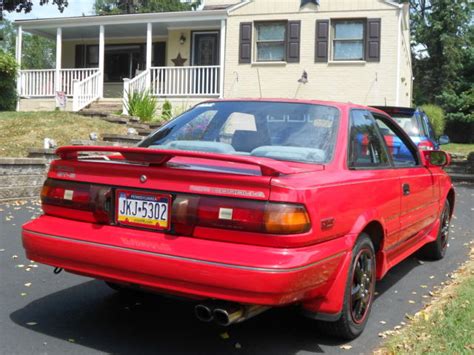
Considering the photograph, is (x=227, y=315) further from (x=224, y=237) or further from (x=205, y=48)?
(x=205, y=48)

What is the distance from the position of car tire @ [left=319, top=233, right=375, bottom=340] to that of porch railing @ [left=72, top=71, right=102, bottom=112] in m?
15.2

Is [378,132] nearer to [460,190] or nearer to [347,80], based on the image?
[460,190]

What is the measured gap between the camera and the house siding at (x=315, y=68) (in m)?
16.9

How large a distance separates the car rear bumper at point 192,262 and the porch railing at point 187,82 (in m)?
15.2

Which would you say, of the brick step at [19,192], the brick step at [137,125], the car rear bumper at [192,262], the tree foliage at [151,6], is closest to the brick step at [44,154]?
the brick step at [19,192]

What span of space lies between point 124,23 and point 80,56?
4.15 metres

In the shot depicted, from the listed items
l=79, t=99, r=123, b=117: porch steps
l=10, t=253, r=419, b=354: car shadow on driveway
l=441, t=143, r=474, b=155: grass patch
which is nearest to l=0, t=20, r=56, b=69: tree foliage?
l=79, t=99, r=123, b=117: porch steps

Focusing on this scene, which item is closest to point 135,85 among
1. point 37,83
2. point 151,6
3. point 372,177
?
point 37,83

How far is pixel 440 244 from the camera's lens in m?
6.13

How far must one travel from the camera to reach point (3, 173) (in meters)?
8.52

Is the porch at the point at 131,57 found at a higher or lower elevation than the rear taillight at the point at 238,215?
higher

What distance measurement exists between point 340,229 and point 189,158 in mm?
1049

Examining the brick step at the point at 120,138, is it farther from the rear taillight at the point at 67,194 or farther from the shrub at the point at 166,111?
the rear taillight at the point at 67,194

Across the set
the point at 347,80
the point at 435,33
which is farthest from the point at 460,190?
the point at 435,33
